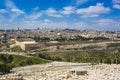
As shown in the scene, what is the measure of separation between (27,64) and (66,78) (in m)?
37.3

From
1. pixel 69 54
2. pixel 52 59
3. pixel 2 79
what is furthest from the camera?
pixel 69 54

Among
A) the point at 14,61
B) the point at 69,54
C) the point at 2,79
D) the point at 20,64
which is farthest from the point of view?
the point at 69,54

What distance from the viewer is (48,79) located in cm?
5997

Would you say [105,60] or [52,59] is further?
[52,59]

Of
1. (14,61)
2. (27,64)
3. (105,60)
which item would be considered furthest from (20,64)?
(105,60)

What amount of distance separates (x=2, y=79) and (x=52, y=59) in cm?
5271

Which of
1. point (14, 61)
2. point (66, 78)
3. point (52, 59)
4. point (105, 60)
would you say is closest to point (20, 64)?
point (14, 61)

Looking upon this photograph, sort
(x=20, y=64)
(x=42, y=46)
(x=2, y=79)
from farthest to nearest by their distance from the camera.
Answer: (x=42, y=46) → (x=20, y=64) → (x=2, y=79)

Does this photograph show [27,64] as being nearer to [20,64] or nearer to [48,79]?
[20,64]

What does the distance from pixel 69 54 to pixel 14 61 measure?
2927 centimetres

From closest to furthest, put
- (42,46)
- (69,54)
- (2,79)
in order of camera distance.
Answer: (2,79), (69,54), (42,46)

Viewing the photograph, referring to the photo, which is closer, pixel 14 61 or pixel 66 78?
pixel 66 78

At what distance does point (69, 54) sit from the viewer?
125125mm

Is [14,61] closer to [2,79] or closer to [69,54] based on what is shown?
[69,54]
